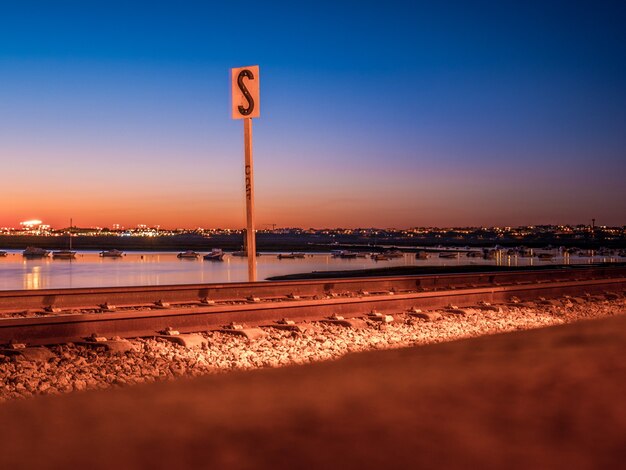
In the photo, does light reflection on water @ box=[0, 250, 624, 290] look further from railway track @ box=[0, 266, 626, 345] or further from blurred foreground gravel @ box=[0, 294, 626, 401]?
blurred foreground gravel @ box=[0, 294, 626, 401]

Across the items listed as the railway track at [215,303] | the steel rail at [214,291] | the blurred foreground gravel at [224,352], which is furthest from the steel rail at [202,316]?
the steel rail at [214,291]

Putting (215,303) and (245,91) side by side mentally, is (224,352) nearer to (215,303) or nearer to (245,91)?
(215,303)

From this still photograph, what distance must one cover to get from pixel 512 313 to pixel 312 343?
273 inches

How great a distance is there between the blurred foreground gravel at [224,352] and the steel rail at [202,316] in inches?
17.6

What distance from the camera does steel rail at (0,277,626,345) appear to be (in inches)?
384

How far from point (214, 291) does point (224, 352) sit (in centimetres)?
713

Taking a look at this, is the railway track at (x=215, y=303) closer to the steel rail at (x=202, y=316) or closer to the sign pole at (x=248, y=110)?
the steel rail at (x=202, y=316)

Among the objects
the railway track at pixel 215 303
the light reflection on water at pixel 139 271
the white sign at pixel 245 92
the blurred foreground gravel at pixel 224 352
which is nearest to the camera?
the blurred foreground gravel at pixel 224 352

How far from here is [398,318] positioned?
14.3m

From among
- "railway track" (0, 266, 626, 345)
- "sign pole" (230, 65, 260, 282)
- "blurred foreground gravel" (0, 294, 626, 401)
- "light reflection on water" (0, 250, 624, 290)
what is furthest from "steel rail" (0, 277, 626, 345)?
"light reflection on water" (0, 250, 624, 290)

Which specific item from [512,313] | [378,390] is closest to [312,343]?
[378,390]

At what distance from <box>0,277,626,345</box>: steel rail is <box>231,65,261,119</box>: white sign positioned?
6.35 metres

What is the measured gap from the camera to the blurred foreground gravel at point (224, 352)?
26.6 ft

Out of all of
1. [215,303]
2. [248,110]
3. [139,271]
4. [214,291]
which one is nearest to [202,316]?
[215,303]
